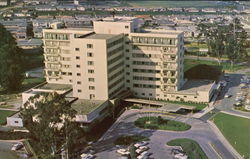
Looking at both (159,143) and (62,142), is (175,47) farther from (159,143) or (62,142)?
(62,142)

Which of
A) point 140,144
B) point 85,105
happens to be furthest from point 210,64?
point 140,144

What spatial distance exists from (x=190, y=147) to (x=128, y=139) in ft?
40.0

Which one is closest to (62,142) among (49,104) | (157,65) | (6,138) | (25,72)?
(49,104)

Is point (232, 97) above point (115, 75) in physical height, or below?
below

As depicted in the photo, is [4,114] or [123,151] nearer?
[123,151]

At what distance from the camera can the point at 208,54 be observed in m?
152

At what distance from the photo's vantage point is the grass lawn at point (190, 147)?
214 feet

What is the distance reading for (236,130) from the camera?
76688mm

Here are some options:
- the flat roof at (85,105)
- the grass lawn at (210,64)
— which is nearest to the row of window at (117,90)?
the flat roof at (85,105)

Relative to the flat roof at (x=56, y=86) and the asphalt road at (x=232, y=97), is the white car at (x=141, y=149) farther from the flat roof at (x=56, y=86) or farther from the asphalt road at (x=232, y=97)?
the flat roof at (x=56, y=86)

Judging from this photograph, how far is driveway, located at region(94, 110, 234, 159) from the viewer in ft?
220

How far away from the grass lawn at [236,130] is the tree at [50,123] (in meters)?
30.0

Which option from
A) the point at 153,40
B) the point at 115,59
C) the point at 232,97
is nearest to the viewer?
the point at 115,59

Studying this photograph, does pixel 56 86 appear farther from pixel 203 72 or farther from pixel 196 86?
pixel 203 72
